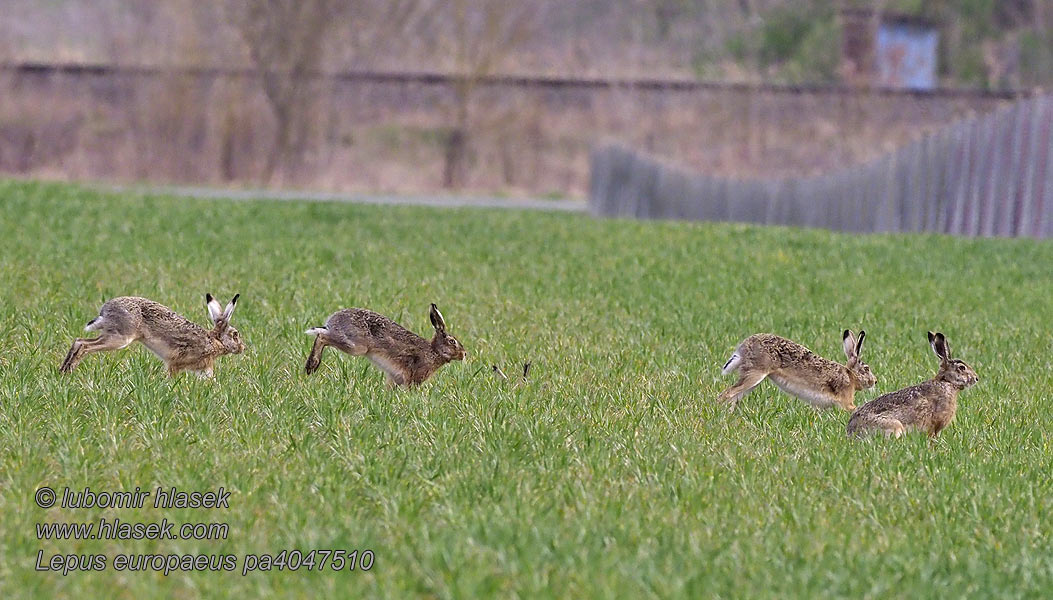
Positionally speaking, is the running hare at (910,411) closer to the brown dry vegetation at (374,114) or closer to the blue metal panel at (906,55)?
the brown dry vegetation at (374,114)

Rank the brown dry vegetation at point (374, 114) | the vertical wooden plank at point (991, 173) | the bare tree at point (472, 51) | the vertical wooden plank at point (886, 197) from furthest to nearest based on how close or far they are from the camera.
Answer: the bare tree at point (472, 51) → the brown dry vegetation at point (374, 114) → the vertical wooden plank at point (886, 197) → the vertical wooden plank at point (991, 173)

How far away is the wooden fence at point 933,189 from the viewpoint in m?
19.1

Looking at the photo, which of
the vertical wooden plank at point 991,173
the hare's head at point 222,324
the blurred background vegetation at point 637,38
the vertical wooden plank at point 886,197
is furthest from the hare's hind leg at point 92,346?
the blurred background vegetation at point 637,38

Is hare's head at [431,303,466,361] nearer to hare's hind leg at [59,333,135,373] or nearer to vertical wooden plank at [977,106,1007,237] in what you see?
hare's hind leg at [59,333,135,373]

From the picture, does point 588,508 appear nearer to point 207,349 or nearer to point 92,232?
point 207,349

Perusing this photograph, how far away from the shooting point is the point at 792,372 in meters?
8.04

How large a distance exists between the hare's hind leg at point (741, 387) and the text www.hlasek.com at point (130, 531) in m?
3.45

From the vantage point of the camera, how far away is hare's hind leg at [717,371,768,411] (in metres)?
8.04

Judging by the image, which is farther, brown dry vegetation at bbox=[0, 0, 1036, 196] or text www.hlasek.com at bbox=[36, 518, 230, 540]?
brown dry vegetation at bbox=[0, 0, 1036, 196]

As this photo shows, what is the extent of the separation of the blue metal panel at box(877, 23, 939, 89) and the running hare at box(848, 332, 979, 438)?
40.0 m

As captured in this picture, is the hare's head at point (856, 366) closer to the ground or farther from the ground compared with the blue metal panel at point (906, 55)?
closer to the ground

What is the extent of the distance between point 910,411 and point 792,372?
78 centimetres

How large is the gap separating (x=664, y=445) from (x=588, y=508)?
1.26 m

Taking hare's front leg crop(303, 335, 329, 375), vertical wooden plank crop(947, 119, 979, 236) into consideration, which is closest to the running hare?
hare's front leg crop(303, 335, 329, 375)
